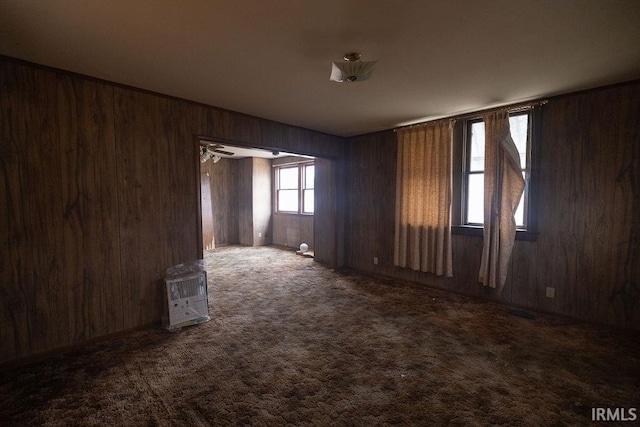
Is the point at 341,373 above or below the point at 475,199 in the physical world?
below

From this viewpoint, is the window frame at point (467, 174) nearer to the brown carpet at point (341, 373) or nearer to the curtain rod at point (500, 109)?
the curtain rod at point (500, 109)

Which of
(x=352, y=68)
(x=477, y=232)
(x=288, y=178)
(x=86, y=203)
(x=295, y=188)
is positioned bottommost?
(x=477, y=232)

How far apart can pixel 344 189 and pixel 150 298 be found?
136 inches

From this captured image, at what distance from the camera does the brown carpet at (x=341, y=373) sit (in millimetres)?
1728

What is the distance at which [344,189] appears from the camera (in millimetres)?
5211

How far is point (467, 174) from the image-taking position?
3.82m

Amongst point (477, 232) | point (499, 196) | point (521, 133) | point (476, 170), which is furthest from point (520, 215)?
point (521, 133)

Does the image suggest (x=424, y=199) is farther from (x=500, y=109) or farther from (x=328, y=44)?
(x=328, y=44)

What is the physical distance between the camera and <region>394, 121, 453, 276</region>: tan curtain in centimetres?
383

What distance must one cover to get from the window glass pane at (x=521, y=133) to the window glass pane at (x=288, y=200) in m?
4.93

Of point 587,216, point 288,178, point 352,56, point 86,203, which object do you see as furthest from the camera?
point 288,178

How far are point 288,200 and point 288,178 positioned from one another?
1.93ft

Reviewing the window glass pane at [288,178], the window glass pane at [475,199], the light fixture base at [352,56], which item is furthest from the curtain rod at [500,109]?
the window glass pane at [288,178]

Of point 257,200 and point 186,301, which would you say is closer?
point 186,301
